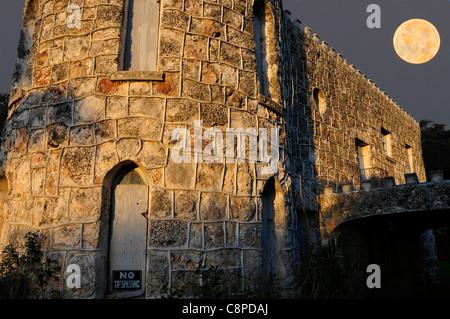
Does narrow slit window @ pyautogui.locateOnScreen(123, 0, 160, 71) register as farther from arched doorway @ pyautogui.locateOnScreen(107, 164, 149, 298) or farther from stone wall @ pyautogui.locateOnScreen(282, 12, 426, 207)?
stone wall @ pyautogui.locateOnScreen(282, 12, 426, 207)

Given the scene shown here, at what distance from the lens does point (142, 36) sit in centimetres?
631

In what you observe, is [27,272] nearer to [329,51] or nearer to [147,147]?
[147,147]

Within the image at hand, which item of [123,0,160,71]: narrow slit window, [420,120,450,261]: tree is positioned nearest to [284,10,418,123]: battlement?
[123,0,160,71]: narrow slit window

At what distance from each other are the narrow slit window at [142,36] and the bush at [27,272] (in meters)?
3.20

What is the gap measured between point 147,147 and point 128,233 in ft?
4.44

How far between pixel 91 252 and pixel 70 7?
13.9 ft

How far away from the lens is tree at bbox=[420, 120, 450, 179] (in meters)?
28.2

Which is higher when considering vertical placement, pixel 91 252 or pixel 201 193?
pixel 201 193

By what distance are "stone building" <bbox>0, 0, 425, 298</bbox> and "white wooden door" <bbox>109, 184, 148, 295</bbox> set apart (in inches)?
0.6

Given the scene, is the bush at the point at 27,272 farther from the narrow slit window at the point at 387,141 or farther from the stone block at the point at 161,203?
the narrow slit window at the point at 387,141

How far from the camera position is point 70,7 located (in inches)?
249

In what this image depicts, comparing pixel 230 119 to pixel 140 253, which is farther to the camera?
pixel 230 119
